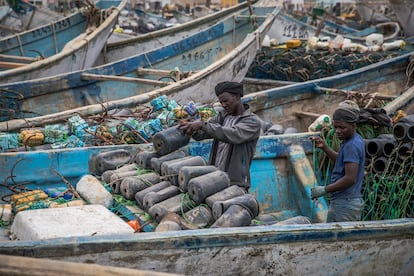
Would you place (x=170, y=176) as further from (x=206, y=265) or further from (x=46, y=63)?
(x=46, y=63)

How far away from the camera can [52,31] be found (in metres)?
12.9

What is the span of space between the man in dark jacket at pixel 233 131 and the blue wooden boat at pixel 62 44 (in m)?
5.09

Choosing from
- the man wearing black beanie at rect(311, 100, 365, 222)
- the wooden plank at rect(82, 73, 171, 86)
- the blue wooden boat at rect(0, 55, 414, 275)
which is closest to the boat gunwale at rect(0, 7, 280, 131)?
the wooden plank at rect(82, 73, 171, 86)

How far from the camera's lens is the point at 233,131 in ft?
15.5

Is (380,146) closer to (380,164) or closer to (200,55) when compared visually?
(380,164)

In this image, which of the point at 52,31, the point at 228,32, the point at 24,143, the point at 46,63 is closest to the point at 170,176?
the point at 24,143

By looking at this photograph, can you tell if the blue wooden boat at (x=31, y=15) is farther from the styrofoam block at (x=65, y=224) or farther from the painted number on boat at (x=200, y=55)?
the styrofoam block at (x=65, y=224)

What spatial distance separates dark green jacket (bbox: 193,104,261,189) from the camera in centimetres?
472

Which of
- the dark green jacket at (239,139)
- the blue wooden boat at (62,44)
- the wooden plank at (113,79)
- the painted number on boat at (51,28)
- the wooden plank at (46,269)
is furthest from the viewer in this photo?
the painted number on boat at (51,28)

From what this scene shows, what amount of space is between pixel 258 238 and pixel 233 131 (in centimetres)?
115

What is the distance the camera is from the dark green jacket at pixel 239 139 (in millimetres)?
4723

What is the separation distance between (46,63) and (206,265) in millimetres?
6616

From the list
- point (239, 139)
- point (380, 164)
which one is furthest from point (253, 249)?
point (380, 164)

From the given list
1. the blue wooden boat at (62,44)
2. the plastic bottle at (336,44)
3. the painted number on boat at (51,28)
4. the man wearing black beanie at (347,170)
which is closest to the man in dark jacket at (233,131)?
the man wearing black beanie at (347,170)
